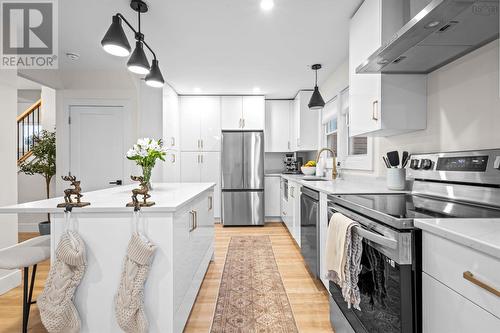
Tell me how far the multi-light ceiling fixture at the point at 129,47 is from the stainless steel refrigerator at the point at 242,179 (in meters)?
2.48

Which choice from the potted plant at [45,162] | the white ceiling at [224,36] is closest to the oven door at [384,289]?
the white ceiling at [224,36]

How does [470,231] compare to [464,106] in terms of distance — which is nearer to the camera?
[470,231]

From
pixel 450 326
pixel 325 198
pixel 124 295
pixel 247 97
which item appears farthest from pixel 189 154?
pixel 450 326

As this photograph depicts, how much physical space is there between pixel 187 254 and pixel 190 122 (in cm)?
360

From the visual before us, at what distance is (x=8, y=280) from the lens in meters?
2.34

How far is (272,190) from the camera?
4977 mm

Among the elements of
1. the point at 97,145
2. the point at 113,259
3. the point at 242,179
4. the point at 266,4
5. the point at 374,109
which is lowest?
the point at 113,259

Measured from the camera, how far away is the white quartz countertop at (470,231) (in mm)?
656

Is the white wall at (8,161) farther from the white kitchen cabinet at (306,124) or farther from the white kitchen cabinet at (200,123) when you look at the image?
the white kitchen cabinet at (306,124)

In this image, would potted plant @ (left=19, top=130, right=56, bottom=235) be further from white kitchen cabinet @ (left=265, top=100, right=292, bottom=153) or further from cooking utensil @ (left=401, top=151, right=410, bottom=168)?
cooking utensil @ (left=401, top=151, right=410, bottom=168)

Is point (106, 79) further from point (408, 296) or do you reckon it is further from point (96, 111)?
point (408, 296)

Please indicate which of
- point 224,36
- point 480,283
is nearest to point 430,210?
point 480,283

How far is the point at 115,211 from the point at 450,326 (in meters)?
1.50

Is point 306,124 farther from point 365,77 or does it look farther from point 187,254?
point 187,254
